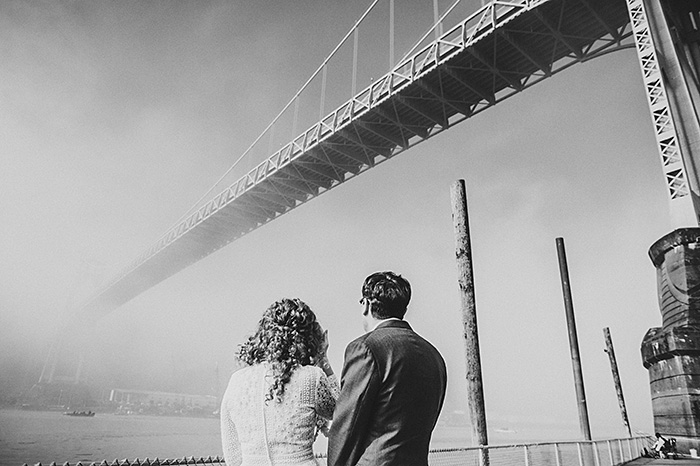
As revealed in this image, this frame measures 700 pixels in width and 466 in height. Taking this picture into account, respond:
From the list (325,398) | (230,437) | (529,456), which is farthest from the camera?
(529,456)

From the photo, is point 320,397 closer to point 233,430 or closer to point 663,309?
point 233,430

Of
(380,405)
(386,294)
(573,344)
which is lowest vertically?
(380,405)

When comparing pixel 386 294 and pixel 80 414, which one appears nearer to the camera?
pixel 386 294

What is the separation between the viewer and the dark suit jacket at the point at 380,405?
1323mm

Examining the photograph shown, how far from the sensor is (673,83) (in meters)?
9.05

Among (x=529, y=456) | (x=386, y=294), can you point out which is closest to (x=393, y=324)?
(x=386, y=294)

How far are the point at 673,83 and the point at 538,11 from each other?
633 centimetres

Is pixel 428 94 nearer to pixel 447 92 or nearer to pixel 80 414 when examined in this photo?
pixel 447 92

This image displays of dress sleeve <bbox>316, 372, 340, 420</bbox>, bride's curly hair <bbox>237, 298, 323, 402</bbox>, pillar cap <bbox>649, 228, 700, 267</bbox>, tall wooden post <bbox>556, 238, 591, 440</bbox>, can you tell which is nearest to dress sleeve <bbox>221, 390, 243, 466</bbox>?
bride's curly hair <bbox>237, 298, 323, 402</bbox>

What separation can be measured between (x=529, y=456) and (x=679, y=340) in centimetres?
331

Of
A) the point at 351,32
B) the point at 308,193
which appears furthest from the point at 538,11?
the point at 351,32

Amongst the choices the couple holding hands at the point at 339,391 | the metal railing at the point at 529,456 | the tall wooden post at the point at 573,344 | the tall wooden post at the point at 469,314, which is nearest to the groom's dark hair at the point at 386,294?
the couple holding hands at the point at 339,391

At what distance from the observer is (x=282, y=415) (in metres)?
1.56

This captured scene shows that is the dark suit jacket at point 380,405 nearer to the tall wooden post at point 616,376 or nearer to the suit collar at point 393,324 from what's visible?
the suit collar at point 393,324
